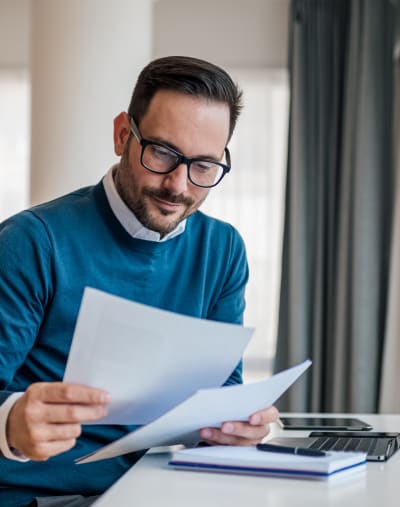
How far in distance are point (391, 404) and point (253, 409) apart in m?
2.92

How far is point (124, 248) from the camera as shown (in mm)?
1656

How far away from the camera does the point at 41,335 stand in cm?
156

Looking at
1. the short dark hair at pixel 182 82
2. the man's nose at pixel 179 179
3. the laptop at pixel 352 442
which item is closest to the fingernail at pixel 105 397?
the laptop at pixel 352 442

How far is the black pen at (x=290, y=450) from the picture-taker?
130 centimetres

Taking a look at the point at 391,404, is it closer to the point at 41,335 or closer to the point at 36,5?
the point at 36,5

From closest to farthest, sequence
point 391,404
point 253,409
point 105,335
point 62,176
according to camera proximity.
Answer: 1. point 105,335
2. point 253,409
3. point 62,176
4. point 391,404

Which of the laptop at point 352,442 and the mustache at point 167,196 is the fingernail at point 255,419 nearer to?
the laptop at point 352,442

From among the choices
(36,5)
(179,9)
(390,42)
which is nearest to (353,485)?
(36,5)

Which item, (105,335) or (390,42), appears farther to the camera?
(390,42)

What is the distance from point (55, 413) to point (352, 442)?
2.04 feet

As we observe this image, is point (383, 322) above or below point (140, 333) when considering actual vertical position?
below

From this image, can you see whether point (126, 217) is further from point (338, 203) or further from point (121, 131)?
point (338, 203)

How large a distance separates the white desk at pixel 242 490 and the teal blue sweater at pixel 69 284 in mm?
228

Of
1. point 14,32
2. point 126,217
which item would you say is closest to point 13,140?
point 14,32
